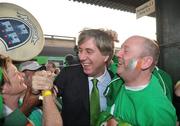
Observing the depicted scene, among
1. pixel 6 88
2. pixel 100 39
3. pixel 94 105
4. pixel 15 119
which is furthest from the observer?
pixel 100 39

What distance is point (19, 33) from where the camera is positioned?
89.6 inches

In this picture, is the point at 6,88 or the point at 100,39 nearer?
the point at 6,88

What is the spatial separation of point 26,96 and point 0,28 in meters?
0.65

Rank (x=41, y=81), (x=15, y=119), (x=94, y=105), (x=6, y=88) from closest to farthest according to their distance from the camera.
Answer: (x=15, y=119)
(x=41, y=81)
(x=6, y=88)
(x=94, y=105)

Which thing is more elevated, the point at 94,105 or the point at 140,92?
the point at 140,92

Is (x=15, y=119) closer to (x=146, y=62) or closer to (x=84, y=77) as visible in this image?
(x=84, y=77)

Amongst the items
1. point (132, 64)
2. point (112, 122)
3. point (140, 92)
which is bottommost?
point (112, 122)

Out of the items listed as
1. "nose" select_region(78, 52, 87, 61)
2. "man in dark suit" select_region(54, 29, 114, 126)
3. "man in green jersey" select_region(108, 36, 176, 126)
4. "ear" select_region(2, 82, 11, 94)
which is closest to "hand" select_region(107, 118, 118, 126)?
"man in green jersey" select_region(108, 36, 176, 126)

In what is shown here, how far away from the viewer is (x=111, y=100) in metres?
2.54

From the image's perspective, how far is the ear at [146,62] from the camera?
7.67ft

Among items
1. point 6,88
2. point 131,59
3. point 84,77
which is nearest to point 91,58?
point 84,77

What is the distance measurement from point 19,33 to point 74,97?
2.81 ft

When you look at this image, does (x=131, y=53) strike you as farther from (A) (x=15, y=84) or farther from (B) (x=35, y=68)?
(B) (x=35, y=68)

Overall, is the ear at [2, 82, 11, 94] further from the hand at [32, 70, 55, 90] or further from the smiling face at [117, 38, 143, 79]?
the smiling face at [117, 38, 143, 79]
